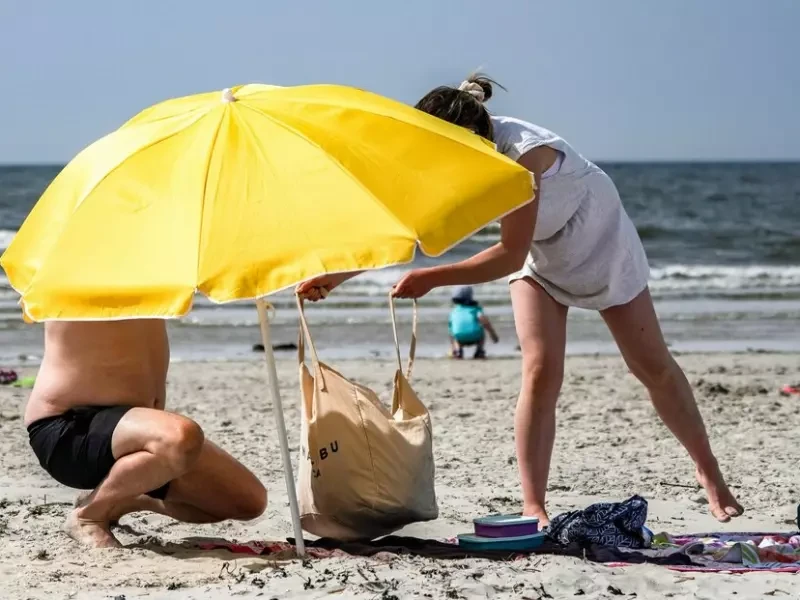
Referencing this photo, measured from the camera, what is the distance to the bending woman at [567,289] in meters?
4.19

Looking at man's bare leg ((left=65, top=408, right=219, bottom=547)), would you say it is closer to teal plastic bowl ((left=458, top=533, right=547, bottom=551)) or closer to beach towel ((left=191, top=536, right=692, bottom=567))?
beach towel ((left=191, top=536, right=692, bottom=567))

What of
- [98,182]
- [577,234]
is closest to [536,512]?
[577,234]

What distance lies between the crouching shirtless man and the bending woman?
3.89 feet

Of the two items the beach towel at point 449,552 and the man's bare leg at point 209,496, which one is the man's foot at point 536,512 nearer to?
the beach towel at point 449,552

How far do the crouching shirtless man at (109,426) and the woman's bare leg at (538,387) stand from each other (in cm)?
112

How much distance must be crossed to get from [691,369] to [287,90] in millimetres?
7301

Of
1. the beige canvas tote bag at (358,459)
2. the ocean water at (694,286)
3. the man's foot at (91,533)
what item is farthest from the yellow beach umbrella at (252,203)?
the ocean water at (694,286)

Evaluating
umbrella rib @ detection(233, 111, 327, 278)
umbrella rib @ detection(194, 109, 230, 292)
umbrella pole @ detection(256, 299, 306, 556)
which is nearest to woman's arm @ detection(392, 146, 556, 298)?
umbrella pole @ detection(256, 299, 306, 556)

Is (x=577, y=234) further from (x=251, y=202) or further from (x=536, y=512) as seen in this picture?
(x=251, y=202)

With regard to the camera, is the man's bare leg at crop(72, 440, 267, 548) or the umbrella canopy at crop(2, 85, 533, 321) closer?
the umbrella canopy at crop(2, 85, 533, 321)

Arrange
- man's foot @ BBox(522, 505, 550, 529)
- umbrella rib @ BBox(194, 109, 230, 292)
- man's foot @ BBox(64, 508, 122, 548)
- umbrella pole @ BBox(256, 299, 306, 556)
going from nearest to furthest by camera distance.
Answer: umbrella rib @ BBox(194, 109, 230, 292) → umbrella pole @ BBox(256, 299, 306, 556) → man's foot @ BBox(64, 508, 122, 548) → man's foot @ BBox(522, 505, 550, 529)

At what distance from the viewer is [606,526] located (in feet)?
13.3

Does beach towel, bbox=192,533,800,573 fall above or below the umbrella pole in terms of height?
below

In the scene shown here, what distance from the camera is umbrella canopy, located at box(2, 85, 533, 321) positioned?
128 inches
